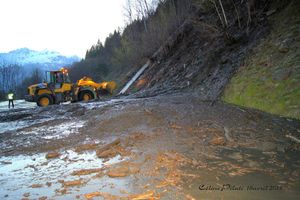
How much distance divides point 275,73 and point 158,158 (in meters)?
7.22

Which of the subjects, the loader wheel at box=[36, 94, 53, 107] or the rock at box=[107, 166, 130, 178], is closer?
the rock at box=[107, 166, 130, 178]

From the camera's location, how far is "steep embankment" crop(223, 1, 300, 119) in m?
9.50

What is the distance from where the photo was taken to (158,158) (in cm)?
573

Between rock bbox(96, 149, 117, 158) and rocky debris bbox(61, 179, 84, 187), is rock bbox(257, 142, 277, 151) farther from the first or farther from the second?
rocky debris bbox(61, 179, 84, 187)

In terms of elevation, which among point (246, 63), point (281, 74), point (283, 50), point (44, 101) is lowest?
point (44, 101)

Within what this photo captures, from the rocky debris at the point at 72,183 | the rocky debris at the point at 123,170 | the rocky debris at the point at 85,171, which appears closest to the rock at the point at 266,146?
the rocky debris at the point at 123,170

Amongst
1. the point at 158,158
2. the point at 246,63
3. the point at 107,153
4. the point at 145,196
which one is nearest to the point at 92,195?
the point at 145,196

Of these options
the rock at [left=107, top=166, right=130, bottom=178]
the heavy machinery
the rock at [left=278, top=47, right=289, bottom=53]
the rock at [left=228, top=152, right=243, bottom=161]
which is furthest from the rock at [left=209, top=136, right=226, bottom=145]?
the heavy machinery

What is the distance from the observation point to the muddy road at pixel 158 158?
4.31 metres

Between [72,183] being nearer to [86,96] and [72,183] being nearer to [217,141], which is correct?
[217,141]

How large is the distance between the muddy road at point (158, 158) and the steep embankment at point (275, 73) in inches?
33.7

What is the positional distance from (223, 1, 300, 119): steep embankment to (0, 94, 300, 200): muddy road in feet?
2.81

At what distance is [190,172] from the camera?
493 cm

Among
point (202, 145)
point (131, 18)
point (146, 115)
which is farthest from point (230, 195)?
point (131, 18)
